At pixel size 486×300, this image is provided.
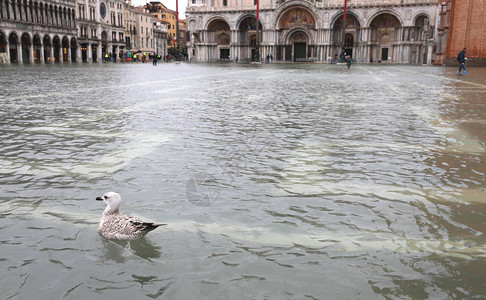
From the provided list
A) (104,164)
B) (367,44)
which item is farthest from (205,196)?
(367,44)

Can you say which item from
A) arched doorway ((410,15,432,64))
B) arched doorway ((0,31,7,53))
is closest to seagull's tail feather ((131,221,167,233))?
arched doorway ((0,31,7,53))

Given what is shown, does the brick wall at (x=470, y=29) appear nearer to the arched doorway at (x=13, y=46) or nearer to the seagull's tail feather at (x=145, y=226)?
the seagull's tail feather at (x=145, y=226)

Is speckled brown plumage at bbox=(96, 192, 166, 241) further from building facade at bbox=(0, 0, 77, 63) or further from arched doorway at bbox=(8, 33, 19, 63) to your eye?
arched doorway at bbox=(8, 33, 19, 63)

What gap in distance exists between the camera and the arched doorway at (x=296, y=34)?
67.7 m

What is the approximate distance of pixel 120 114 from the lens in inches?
360

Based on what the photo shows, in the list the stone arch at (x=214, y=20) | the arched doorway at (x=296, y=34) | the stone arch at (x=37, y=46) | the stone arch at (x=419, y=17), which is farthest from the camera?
the stone arch at (x=214, y=20)

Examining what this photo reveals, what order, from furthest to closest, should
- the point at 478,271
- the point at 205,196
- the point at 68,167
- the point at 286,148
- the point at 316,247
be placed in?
1. the point at 286,148
2. the point at 68,167
3. the point at 205,196
4. the point at 316,247
5. the point at 478,271

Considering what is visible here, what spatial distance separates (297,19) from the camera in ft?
224

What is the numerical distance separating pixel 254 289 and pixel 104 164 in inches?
128

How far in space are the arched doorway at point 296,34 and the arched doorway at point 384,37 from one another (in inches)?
336

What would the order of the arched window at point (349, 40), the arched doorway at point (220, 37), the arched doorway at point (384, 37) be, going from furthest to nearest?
the arched doorway at point (220, 37)
the arched window at point (349, 40)
the arched doorway at point (384, 37)

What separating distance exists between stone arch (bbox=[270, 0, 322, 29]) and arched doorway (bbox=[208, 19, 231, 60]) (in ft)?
33.1

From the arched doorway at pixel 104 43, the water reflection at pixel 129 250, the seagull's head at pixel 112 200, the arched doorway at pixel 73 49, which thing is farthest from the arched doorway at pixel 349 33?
the water reflection at pixel 129 250

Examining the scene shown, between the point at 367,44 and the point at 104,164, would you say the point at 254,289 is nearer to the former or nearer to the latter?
the point at 104,164
